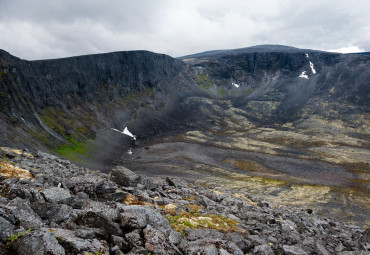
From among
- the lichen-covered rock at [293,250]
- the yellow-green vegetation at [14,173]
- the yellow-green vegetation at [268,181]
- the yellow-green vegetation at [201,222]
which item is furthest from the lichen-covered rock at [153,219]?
the yellow-green vegetation at [268,181]

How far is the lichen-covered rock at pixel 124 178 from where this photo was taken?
20.0 metres

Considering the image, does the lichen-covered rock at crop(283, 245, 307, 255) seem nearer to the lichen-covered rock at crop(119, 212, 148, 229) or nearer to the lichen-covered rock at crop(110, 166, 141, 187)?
the lichen-covered rock at crop(119, 212, 148, 229)

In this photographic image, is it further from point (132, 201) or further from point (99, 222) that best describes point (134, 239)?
point (132, 201)

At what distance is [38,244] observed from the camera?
7.20 m

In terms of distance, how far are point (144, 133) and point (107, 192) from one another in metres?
108

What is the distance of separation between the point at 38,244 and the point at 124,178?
12980 mm

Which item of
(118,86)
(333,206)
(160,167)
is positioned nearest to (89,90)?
(118,86)

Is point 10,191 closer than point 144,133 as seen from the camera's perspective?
Yes

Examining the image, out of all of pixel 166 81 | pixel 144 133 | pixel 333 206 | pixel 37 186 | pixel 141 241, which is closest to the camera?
pixel 141 241

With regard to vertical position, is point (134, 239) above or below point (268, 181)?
above

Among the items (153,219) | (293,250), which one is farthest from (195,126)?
(153,219)

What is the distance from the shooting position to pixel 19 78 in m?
86.8

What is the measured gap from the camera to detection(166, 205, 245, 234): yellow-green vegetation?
45.2ft

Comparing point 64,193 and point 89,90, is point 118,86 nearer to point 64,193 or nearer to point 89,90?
point 89,90
